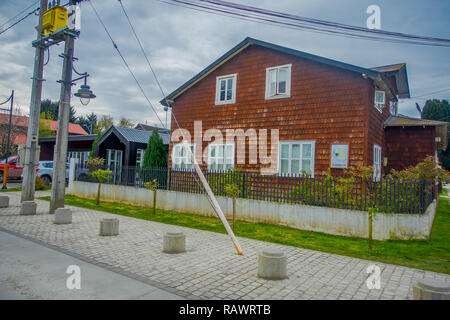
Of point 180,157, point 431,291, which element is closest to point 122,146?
point 180,157

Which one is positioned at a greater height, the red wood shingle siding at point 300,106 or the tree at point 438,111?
the tree at point 438,111

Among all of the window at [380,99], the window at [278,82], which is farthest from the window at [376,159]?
the window at [278,82]

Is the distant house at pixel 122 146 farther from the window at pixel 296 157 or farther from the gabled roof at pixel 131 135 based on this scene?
the window at pixel 296 157

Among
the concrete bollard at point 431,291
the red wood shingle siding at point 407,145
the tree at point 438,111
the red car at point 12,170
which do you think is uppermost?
the tree at point 438,111

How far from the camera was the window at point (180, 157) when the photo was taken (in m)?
16.5

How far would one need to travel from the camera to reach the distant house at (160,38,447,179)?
39.2 ft

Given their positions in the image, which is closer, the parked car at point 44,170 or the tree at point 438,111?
the parked car at point 44,170

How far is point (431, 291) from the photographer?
386 cm

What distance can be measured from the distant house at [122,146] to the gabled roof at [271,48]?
169 inches

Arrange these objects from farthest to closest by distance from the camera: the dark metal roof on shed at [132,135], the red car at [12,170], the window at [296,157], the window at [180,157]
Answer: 1. the red car at [12,170]
2. the dark metal roof on shed at [132,135]
3. the window at [180,157]
4. the window at [296,157]

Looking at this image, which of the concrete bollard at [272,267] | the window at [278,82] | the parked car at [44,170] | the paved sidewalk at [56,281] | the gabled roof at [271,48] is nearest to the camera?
the paved sidewalk at [56,281]

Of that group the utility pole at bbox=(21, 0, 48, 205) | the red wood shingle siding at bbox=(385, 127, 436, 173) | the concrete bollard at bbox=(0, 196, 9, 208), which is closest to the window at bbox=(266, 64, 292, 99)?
the red wood shingle siding at bbox=(385, 127, 436, 173)

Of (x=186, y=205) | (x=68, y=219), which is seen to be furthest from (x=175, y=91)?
(x=68, y=219)
